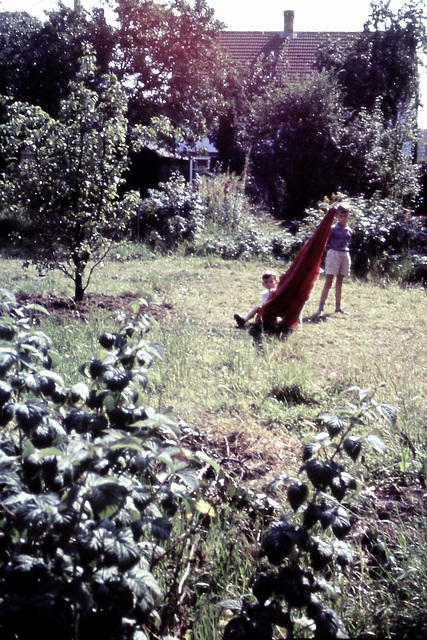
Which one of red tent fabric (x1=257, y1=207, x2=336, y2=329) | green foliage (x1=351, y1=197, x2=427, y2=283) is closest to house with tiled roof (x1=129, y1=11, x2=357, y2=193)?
green foliage (x1=351, y1=197, x2=427, y2=283)

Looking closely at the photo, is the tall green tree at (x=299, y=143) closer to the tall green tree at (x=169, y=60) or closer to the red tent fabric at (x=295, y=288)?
the tall green tree at (x=169, y=60)

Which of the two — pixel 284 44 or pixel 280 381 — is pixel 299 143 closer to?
pixel 284 44

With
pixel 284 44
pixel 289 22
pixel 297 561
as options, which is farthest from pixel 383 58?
pixel 297 561

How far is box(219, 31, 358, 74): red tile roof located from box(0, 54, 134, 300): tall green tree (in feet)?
71.6

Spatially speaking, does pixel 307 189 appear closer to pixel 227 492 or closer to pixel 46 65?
pixel 46 65

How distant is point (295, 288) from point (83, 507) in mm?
5999

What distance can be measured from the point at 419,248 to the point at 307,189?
274 inches

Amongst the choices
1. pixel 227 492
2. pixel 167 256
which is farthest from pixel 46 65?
pixel 227 492

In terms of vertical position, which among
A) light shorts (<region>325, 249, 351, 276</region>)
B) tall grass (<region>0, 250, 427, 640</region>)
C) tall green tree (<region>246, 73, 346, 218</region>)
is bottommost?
tall grass (<region>0, 250, 427, 640</region>)

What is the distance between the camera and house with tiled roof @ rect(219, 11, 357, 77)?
28422 millimetres

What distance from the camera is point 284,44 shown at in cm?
2767

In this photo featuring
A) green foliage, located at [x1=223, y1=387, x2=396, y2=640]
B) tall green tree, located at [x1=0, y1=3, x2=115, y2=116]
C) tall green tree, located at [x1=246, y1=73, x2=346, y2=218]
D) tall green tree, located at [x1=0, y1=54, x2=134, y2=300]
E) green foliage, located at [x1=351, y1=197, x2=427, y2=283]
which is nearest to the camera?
green foliage, located at [x1=223, y1=387, x2=396, y2=640]

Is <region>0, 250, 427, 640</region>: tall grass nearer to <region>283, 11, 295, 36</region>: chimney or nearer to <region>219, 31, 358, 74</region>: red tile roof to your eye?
<region>219, 31, 358, 74</region>: red tile roof

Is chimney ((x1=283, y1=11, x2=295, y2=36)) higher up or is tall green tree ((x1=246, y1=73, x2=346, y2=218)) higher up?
chimney ((x1=283, y1=11, x2=295, y2=36))
